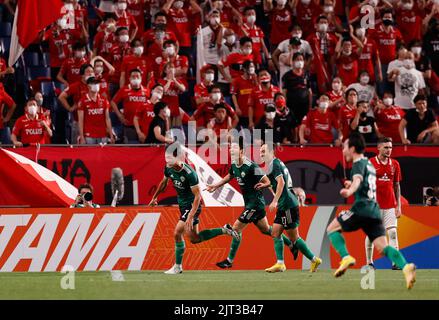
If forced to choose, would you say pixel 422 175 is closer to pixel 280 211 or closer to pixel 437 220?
pixel 437 220

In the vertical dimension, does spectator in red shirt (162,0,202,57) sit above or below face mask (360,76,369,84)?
above

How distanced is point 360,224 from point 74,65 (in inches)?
420

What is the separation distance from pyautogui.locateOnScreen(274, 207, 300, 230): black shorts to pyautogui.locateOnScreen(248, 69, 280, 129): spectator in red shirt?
5033 millimetres

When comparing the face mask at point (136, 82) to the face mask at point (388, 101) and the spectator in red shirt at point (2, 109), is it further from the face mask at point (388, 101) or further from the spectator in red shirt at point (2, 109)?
the face mask at point (388, 101)

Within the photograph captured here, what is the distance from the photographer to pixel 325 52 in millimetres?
24062

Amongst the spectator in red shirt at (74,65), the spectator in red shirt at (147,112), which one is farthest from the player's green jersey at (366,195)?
the spectator in red shirt at (74,65)

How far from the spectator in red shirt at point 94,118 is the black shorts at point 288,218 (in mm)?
4939

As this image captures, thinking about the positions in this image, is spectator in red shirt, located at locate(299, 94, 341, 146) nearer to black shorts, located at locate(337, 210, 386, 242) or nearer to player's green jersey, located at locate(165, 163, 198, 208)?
player's green jersey, located at locate(165, 163, 198, 208)

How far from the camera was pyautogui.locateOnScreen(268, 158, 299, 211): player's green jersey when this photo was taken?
1691 cm

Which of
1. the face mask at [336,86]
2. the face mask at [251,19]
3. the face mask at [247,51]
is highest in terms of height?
the face mask at [251,19]

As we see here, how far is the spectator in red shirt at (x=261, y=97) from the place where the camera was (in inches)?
866

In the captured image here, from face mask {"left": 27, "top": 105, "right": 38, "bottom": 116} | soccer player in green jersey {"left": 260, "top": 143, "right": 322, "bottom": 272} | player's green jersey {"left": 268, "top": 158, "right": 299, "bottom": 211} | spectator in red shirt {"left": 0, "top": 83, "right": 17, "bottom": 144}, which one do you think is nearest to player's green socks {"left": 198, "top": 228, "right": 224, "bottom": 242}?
soccer player in green jersey {"left": 260, "top": 143, "right": 322, "bottom": 272}

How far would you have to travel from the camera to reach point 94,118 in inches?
824

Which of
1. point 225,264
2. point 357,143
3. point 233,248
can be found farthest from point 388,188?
point 357,143
